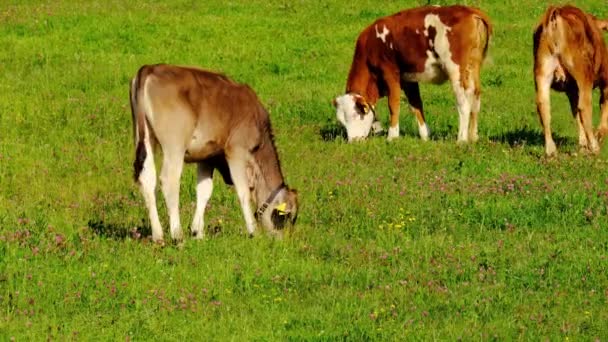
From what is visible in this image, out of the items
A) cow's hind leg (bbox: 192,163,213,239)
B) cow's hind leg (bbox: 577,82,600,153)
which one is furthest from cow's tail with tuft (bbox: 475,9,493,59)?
cow's hind leg (bbox: 192,163,213,239)

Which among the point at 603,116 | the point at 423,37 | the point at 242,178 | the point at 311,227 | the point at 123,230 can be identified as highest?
the point at 242,178

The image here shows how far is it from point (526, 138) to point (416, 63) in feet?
6.80

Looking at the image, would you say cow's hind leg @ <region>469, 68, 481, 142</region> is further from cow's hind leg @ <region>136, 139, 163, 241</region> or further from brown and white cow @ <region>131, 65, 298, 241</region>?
cow's hind leg @ <region>136, 139, 163, 241</region>

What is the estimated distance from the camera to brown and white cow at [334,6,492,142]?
2014 cm

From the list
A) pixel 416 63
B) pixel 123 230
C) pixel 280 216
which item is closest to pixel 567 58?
pixel 416 63

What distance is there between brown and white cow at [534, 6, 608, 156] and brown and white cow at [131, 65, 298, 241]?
5.83 m

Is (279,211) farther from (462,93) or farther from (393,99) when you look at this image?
(393,99)

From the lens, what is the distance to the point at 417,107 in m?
20.8

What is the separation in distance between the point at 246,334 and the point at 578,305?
2.81 meters

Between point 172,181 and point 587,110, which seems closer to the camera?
point 172,181

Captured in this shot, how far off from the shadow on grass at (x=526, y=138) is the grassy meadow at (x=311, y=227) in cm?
7

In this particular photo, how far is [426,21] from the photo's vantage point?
20438 mm

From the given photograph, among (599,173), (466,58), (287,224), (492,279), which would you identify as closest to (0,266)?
(287,224)

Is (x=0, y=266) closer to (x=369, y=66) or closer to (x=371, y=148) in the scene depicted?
(x=371, y=148)
